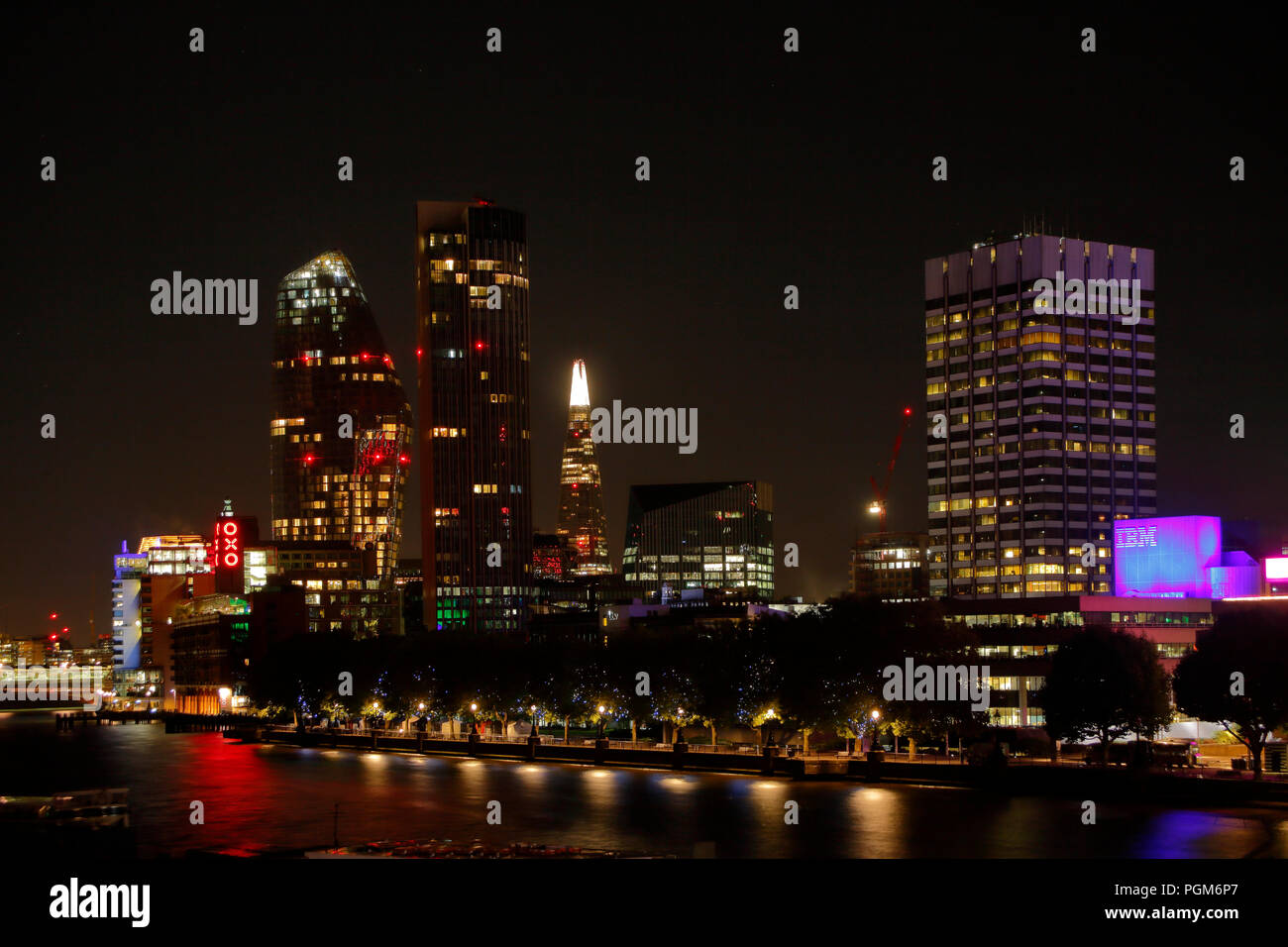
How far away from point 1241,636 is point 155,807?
69.7 metres

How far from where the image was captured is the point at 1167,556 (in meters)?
161

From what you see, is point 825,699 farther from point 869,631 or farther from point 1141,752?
point 1141,752

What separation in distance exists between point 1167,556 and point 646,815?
98498 mm

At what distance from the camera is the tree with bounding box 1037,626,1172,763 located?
9706cm

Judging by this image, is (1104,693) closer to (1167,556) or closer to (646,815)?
(646,815)

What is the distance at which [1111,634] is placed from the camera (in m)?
103

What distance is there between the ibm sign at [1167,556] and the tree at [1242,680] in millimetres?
64851

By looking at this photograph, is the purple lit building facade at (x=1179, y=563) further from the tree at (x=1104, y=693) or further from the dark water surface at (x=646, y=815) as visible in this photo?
the dark water surface at (x=646, y=815)

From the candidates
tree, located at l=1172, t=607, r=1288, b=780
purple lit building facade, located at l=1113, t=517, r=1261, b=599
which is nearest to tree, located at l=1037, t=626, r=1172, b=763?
tree, located at l=1172, t=607, r=1288, b=780

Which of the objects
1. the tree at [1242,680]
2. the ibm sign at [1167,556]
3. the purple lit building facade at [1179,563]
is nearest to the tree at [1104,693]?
the tree at [1242,680]

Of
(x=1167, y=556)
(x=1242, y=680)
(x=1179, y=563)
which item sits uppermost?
(x=1167, y=556)

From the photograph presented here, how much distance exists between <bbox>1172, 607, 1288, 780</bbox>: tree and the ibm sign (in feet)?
213

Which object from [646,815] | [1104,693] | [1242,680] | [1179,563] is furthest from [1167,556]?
[646,815]
